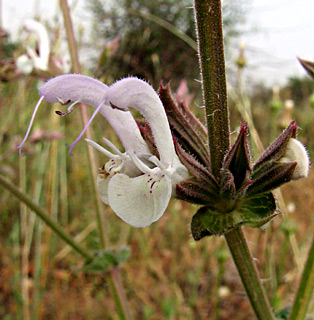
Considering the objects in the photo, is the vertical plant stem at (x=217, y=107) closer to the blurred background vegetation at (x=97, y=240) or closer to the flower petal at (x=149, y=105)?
the flower petal at (x=149, y=105)

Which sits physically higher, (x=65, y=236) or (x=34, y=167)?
(x=34, y=167)

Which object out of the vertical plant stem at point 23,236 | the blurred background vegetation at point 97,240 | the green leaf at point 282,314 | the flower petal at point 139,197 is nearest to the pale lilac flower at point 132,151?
the flower petal at point 139,197

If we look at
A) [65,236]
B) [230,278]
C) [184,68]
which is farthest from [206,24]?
[184,68]

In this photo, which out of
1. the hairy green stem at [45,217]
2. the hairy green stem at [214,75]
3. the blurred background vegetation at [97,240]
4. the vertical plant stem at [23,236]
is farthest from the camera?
the vertical plant stem at [23,236]

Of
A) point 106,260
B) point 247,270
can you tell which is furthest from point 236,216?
point 106,260

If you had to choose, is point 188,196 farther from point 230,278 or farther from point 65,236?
point 230,278

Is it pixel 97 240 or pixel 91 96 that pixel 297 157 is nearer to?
pixel 91 96
